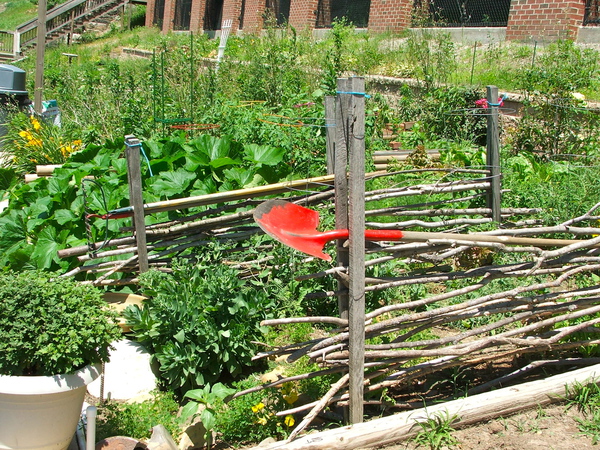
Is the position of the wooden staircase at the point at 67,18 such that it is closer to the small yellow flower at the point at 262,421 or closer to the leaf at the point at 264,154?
the leaf at the point at 264,154

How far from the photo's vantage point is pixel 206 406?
3.12m

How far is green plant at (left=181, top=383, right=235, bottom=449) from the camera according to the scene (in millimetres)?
2986

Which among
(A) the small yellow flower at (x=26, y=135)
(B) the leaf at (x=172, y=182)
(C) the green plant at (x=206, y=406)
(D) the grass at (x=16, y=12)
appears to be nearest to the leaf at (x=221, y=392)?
(C) the green plant at (x=206, y=406)

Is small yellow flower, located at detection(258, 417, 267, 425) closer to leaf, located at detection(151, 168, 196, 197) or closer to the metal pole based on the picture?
leaf, located at detection(151, 168, 196, 197)

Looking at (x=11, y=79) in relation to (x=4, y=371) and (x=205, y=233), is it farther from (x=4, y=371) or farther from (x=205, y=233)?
(x=4, y=371)

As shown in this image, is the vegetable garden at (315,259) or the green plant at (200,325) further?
the green plant at (200,325)

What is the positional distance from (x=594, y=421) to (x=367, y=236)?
1.46m

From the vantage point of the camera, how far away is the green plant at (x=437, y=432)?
282 cm

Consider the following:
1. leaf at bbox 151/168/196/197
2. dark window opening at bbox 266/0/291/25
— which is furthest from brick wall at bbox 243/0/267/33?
leaf at bbox 151/168/196/197

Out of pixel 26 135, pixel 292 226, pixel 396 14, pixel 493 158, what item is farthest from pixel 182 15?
pixel 292 226

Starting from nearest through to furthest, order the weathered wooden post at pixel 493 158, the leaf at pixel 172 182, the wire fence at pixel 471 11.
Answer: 1. the weathered wooden post at pixel 493 158
2. the leaf at pixel 172 182
3. the wire fence at pixel 471 11

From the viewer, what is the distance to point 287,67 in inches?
356

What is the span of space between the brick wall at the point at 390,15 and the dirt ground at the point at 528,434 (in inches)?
447

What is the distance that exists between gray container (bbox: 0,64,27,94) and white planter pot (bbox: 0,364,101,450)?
8.34 metres
